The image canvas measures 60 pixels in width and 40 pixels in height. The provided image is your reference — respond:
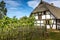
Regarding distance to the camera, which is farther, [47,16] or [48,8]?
[47,16]

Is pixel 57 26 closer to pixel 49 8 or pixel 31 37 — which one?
pixel 49 8

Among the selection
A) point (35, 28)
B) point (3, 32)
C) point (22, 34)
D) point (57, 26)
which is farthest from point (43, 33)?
point (57, 26)

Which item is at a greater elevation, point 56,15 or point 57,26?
point 56,15

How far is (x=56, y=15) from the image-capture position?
27.0 m

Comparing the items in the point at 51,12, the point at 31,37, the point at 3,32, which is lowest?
the point at 31,37

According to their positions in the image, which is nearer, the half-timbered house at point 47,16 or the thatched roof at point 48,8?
the half-timbered house at point 47,16

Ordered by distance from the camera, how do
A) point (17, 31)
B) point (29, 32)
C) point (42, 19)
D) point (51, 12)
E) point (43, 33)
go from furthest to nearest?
1. point (42, 19)
2. point (51, 12)
3. point (43, 33)
4. point (29, 32)
5. point (17, 31)

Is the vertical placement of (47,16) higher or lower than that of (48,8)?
lower

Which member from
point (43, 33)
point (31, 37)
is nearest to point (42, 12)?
point (43, 33)

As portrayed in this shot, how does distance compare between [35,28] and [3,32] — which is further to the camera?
[35,28]

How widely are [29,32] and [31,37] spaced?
615 millimetres

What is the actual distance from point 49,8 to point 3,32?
18210 millimetres

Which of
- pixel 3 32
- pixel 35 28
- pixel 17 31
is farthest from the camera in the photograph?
pixel 35 28

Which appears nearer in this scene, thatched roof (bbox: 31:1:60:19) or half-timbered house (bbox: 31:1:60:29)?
half-timbered house (bbox: 31:1:60:29)
